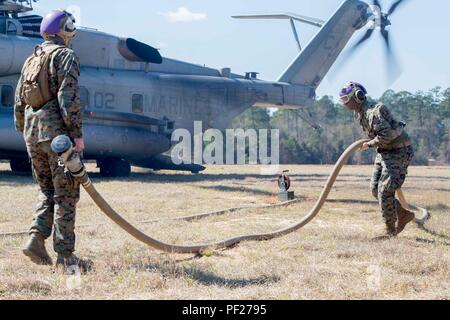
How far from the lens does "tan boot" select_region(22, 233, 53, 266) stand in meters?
4.77

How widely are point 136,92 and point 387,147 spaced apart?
11018mm

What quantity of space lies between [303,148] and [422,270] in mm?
48501

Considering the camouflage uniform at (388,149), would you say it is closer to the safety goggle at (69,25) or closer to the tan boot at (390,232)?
the tan boot at (390,232)

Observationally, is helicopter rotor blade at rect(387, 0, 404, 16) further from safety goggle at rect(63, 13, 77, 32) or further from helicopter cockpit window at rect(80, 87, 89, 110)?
safety goggle at rect(63, 13, 77, 32)

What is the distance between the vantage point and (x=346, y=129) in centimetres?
7356

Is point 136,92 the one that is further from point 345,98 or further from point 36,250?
point 36,250

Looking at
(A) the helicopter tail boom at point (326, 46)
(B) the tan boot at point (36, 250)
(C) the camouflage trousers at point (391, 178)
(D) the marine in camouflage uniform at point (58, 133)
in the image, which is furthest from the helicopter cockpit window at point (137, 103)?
(B) the tan boot at point (36, 250)

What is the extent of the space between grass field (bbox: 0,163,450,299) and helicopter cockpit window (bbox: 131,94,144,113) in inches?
293

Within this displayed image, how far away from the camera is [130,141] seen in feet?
51.4

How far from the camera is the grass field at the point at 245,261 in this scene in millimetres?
4073

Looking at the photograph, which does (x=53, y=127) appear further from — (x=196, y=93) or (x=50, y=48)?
(x=196, y=93)

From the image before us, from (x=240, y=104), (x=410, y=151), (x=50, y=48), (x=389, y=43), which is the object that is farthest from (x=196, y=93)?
(x=50, y=48)

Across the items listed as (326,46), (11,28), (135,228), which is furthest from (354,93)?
(326,46)

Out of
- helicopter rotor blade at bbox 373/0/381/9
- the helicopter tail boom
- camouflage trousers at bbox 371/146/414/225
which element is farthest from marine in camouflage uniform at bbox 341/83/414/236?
the helicopter tail boom
